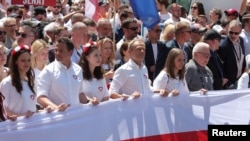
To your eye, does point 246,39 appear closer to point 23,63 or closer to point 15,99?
point 23,63

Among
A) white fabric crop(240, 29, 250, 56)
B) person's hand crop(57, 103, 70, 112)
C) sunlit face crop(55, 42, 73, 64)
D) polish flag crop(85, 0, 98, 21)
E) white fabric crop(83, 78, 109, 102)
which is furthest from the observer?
polish flag crop(85, 0, 98, 21)

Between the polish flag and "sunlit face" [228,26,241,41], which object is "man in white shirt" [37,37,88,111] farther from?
the polish flag

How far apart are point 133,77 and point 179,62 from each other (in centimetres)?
58

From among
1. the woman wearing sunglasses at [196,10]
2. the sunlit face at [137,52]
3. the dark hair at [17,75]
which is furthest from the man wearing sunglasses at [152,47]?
the woman wearing sunglasses at [196,10]

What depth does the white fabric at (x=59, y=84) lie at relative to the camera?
7402 mm

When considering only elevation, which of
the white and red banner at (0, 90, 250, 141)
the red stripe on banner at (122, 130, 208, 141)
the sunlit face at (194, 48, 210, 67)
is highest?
the sunlit face at (194, 48, 210, 67)

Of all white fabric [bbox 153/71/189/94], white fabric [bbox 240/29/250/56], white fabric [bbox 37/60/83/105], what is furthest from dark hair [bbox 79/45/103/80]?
white fabric [bbox 240/29/250/56]

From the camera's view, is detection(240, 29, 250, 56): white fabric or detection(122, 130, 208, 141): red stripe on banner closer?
detection(122, 130, 208, 141): red stripe on banner

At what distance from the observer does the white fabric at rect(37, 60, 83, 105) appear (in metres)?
7.40

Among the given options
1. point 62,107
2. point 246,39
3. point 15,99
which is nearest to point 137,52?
point 62,107

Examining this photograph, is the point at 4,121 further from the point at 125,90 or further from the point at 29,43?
the point at 29,43

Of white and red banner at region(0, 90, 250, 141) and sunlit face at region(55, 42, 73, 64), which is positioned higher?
sunlit face at region(55, 42, 73, 64)

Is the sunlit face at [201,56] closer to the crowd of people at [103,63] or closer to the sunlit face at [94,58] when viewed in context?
the crowd of people at [103,63]

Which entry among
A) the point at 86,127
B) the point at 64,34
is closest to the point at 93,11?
the point at 64,34
